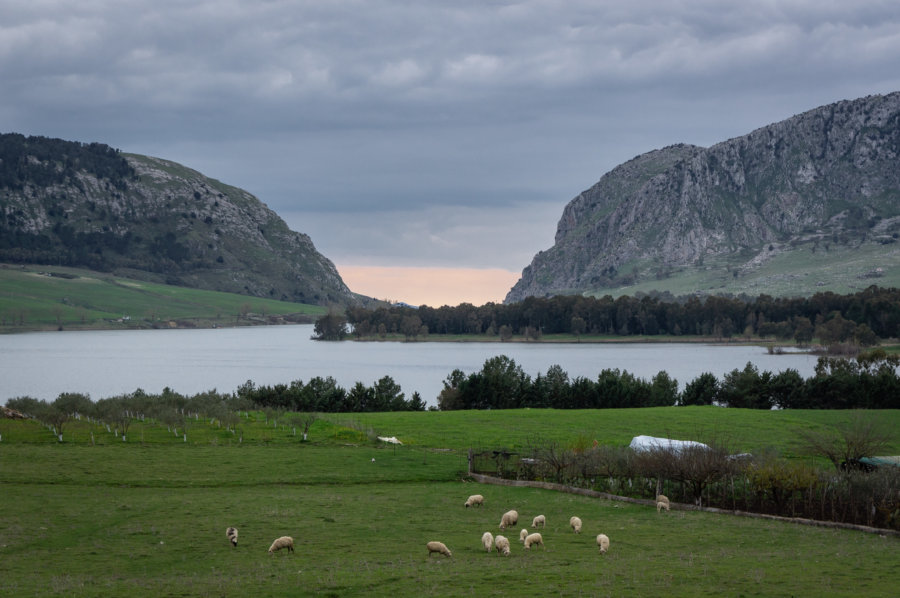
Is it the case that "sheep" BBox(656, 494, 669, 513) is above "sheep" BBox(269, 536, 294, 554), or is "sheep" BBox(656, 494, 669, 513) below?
below

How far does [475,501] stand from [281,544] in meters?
12.0

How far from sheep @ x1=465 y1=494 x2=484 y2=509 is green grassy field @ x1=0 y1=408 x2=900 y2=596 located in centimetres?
64

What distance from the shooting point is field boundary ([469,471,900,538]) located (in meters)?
31.5

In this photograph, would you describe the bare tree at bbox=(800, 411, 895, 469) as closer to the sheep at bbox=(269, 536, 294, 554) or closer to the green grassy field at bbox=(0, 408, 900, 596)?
the green grassy field at bbox=(0, 408, 900, 596)

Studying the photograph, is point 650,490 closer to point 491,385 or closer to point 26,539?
point 26,539

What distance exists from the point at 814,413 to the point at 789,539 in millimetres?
45020

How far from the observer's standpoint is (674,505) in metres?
36.8

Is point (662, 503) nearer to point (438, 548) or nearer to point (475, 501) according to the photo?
point (475, 501)

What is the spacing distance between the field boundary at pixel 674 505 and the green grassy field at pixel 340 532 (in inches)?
35.2

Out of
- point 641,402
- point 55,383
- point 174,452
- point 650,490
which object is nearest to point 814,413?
point 641,402

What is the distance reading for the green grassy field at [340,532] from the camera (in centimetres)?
2100

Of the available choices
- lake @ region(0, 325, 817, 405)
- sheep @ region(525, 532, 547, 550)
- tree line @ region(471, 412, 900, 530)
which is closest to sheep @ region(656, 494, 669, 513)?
tree line @ region(471, 412, 900, 530)

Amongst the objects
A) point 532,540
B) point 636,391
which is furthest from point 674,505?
point 636,391

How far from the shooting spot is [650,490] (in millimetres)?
39062
